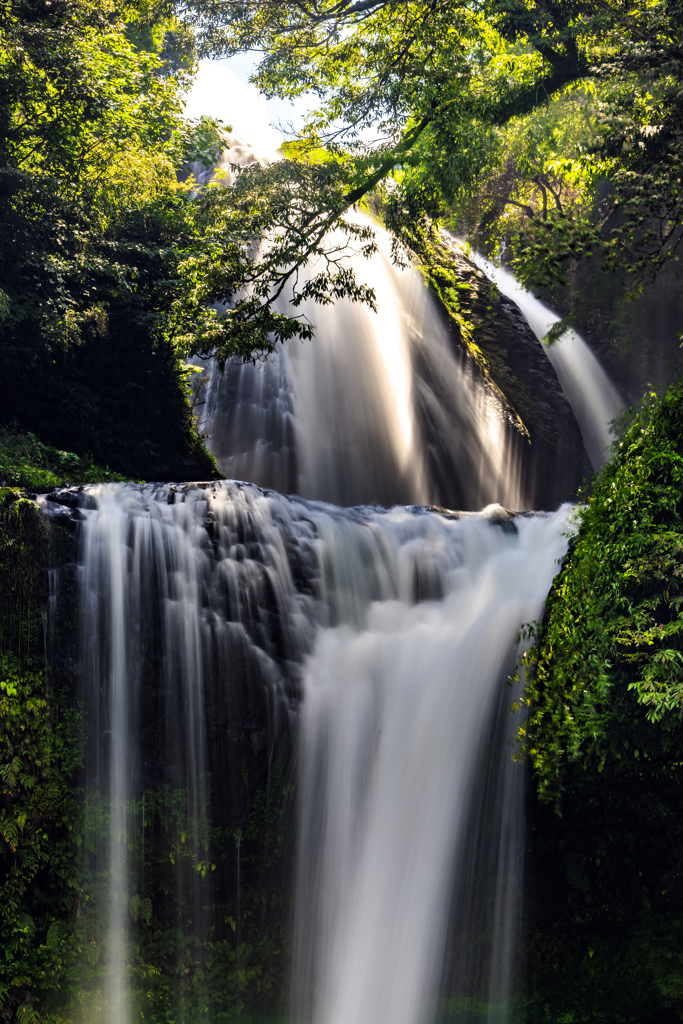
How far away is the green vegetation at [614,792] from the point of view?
5.38 m

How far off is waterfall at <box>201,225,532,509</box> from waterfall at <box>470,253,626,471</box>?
3985mm

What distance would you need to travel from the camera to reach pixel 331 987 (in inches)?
230

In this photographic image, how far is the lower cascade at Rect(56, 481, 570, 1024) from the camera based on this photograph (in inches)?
227

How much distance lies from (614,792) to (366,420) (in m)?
8.98

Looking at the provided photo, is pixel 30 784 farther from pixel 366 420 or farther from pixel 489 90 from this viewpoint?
pixel 489 90

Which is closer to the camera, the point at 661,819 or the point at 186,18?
the point at 661,819

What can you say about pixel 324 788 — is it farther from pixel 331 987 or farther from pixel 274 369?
pixel 274 369

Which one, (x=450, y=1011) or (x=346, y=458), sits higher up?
(x=346, y=458)

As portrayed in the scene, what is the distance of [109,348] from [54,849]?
7595mm

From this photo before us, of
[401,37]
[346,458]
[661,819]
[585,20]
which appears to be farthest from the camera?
[346,458]

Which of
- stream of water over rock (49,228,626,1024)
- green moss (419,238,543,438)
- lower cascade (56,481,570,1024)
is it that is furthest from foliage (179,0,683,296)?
lower cascade (56,481,570,1024)

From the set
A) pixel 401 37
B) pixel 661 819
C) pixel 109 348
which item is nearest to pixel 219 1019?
pixel 661 819

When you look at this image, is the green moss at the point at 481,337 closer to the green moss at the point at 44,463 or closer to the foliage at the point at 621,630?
the green moss at the point at 44,463

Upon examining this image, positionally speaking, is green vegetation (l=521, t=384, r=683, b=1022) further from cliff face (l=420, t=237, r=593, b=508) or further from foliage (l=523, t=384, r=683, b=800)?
cliff face (l=420, t=237, r=593, b=508)
